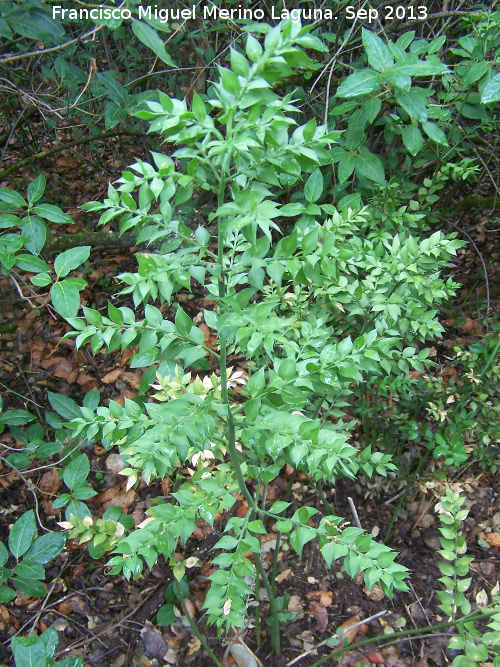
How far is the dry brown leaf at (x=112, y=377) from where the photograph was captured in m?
2.89

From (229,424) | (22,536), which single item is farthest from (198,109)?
(22,536)

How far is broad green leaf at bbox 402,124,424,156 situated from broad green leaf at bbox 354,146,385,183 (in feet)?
0.53

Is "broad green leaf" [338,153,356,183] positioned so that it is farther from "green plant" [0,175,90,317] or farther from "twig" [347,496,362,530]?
"twig" [347,496,362,530]

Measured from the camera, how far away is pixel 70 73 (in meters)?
2.71

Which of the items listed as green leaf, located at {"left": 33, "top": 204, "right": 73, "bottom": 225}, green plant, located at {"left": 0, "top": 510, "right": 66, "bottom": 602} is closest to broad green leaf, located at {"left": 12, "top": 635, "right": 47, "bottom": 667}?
green plant, located at {"left": 0, "top": 510, "right": 66, "bottom": 602}

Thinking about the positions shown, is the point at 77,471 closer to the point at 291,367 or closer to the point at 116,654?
the point at 116,654

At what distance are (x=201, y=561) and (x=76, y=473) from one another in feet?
2.23

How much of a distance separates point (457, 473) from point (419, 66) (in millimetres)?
1790

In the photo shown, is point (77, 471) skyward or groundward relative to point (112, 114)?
groundward

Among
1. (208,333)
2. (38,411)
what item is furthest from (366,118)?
(38,411)

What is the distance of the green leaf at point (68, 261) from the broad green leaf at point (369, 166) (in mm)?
1380

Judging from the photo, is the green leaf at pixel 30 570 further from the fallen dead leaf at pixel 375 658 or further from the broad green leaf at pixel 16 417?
the fallen dead leaf at pixel 375 658

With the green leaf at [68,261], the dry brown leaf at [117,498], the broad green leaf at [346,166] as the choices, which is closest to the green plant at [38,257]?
the green leaf at [68,261]

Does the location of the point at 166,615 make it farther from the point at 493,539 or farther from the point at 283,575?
the point at 493,539
